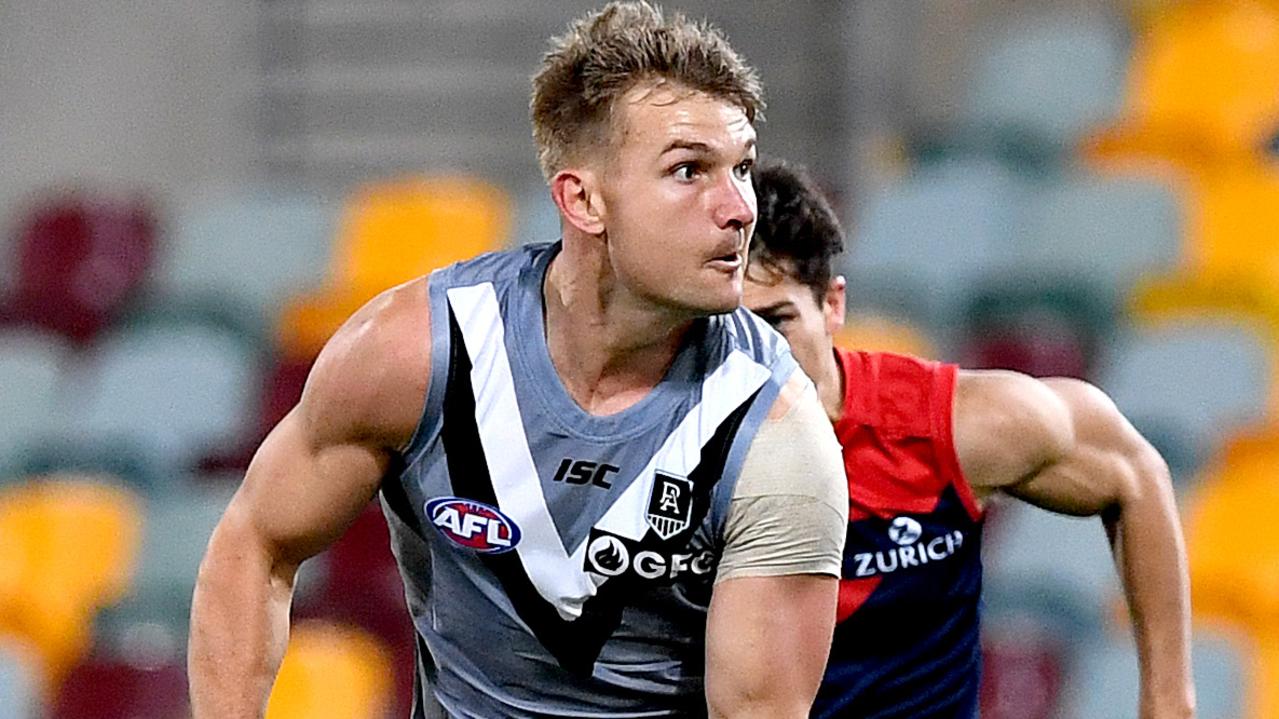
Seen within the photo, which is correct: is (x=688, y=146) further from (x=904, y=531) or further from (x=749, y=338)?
(x=904, y=531)

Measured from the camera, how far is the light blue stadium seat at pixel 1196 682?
16.8 ft

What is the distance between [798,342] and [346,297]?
427cm

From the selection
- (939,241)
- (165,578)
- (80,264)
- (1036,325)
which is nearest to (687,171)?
(1036,325)

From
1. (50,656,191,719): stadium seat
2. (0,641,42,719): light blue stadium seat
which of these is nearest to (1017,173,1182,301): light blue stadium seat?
(50,656,191,719): stadium seat

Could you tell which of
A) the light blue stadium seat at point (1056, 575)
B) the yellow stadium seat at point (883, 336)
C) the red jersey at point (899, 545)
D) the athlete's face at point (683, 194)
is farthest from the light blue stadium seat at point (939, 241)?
the athlete's face at point (683, 194)

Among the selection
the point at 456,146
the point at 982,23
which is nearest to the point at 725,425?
the point at 982,23

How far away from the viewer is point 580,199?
2656 millimetres

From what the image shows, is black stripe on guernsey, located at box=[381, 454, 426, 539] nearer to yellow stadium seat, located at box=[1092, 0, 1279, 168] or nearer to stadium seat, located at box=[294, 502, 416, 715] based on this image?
stadium seat, located at box=[294, 502, 416, 715]

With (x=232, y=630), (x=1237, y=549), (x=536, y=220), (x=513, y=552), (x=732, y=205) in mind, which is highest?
(x=732, y=205)

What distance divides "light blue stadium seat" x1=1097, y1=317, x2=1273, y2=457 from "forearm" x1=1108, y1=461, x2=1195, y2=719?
8.60 feet

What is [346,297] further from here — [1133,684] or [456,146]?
[1133,684]

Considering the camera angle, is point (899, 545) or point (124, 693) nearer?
point (899, 545)

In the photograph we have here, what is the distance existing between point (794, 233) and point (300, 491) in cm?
82

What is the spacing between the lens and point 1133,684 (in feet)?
16.9
